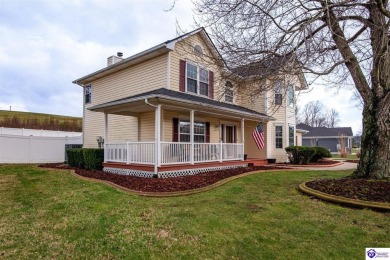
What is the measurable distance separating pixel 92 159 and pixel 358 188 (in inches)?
444

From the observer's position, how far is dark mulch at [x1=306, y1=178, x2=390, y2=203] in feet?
20.4

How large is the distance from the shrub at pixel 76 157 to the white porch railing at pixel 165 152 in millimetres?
2208

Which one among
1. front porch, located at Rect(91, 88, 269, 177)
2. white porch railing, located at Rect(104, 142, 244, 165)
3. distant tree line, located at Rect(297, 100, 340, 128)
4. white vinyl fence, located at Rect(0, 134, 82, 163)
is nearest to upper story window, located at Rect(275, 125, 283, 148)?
front porch, located at Rect(91, 88, 269, 177)

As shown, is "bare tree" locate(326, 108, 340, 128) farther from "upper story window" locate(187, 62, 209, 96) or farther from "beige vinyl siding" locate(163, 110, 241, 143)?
"upper story window" locate(187, 62, 209, 96)

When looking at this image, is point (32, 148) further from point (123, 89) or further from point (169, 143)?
point (169, 143)

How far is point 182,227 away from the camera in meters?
4.50

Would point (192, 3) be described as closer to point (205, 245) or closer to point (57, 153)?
point (205, 245)

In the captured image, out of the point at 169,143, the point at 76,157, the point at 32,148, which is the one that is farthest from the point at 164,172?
the point at 32,148

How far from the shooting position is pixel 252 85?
772 centimetres

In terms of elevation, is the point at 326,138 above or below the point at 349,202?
above

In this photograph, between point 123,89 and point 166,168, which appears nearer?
point 166,168

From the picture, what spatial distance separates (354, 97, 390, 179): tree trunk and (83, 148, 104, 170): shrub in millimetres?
11214

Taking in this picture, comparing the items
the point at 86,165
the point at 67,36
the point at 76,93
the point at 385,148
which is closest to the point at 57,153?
the point at 86,165

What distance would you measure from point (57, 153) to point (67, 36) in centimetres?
844
